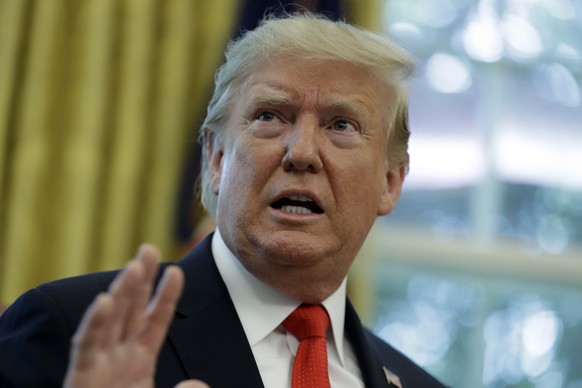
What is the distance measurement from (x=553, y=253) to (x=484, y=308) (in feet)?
1.38

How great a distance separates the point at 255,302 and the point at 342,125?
49 cm

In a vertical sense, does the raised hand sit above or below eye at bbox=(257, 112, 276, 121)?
below

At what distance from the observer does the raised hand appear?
1694mm

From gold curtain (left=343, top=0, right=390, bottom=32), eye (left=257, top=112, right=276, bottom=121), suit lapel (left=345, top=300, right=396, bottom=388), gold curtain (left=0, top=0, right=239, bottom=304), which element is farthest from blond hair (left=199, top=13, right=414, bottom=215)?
gold curtain (left=343, top=0, right=390, bottom=32)

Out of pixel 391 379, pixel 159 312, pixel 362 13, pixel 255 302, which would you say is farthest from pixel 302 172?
pixel 362 13

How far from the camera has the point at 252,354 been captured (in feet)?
7.80

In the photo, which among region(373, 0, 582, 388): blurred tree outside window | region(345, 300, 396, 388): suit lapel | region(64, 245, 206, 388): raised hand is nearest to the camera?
region(64, 245, 206, 388): raised hand

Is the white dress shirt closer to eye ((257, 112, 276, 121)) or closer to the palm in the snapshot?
eye ((257, 112, 276, 121))

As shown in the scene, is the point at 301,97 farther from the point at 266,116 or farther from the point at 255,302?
the point at 255,302

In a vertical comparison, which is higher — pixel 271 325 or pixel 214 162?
pixel 214 162

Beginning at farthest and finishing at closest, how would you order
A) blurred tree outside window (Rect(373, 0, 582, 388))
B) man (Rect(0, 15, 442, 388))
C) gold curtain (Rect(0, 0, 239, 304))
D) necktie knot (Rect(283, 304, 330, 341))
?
blurred tree outside window (Rect(373, 0, 582, 388))
gold curtain (Rect(0, 0, 239, 304))
necktie knot (Rect(283, 304, 330, 341))
man (Rect(0, 15, 442, 388))

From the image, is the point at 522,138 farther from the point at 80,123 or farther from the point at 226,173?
the point at 226,173

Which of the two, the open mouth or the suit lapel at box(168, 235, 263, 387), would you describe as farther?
the open mouth

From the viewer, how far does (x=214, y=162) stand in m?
2.82
